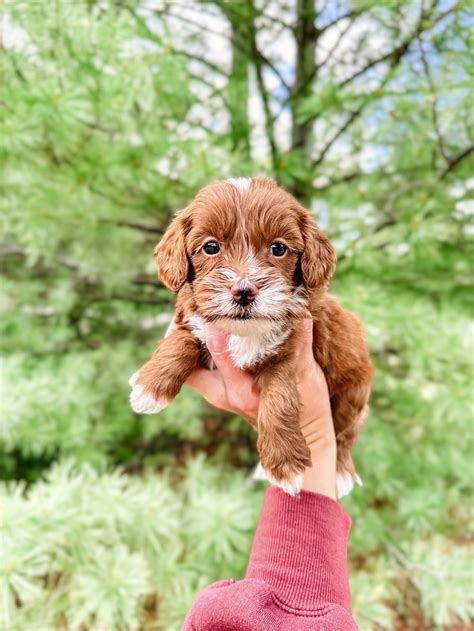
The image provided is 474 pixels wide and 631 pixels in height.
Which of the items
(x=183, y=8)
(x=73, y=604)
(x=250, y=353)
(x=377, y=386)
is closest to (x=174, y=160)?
(x=183, y=8)

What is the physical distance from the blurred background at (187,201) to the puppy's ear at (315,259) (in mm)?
1063

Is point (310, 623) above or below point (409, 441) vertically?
above

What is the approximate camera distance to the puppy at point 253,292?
1588 mm

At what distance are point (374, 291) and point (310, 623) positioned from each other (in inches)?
86.1

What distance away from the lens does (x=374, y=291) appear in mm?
3197

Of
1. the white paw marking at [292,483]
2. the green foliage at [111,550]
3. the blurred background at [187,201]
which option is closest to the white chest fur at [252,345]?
the white paw marking at [292,483]

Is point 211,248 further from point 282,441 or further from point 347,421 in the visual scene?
point 347,421

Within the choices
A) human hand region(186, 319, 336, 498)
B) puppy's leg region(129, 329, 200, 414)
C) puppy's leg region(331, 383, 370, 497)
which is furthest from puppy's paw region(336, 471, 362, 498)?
puppy's leg region(129, 329, 200, 414)

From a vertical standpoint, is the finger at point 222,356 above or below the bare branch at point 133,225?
below

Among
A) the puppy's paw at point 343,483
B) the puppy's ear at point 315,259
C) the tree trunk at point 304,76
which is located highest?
the tree trunk at point 304,76

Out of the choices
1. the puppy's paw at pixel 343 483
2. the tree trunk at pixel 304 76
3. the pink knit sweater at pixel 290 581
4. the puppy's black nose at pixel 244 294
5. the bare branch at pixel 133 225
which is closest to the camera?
the pink knit sweater at pixel 290 581

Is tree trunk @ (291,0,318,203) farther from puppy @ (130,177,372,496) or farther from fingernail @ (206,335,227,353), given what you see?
fingernail @ (206,335,227,353)

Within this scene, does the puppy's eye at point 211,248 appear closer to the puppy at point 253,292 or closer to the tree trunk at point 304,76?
the puppy at point 253,292

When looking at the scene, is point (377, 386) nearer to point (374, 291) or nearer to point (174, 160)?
point (374, 291)
